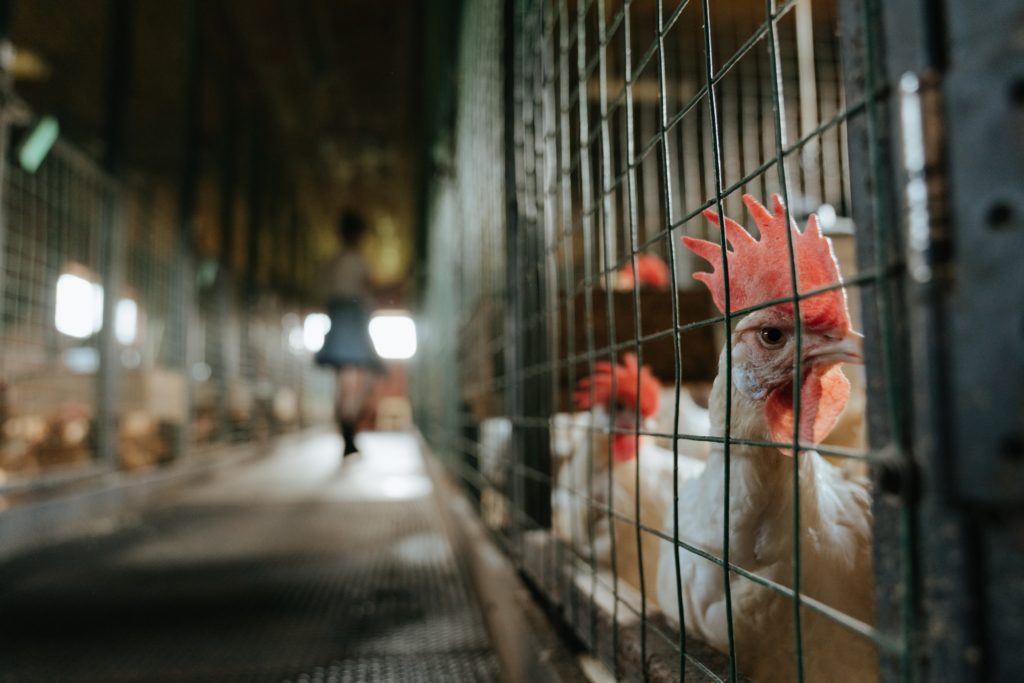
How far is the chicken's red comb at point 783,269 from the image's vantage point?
0.74 meters

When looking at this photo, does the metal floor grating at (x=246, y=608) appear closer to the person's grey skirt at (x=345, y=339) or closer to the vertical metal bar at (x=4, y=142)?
the vertical metal bar at (x=4, y=142)

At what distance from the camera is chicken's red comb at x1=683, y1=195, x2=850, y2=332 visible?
74 cm

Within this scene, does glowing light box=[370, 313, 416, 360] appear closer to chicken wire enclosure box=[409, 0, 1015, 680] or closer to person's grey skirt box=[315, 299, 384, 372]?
person's grey skirt box=[315, 299, 384, 372]

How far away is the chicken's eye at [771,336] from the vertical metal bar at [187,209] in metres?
5.14

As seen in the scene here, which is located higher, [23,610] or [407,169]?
[407,169]

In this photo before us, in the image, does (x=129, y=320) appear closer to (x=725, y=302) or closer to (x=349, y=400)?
(x=349, y=400)

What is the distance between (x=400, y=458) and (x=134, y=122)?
4.97 m

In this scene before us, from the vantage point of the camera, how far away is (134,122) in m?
7.34

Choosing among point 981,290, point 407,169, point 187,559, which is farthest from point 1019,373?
point 407,169

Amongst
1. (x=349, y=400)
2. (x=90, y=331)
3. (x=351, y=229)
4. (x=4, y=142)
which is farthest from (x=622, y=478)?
(x=90, y=331)

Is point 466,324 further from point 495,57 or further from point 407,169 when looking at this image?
point 407,169

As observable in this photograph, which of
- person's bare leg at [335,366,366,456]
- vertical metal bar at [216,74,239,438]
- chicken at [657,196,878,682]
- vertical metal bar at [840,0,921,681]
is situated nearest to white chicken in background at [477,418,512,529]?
chicken at [657,196,878,682]

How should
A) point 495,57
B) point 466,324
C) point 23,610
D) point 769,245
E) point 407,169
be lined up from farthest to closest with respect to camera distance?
point 407,169 → point 466,324 → point 495,57 → point 23,610 → point 769,245

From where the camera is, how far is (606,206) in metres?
0.89
